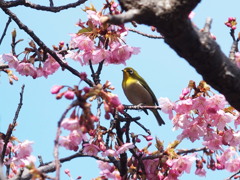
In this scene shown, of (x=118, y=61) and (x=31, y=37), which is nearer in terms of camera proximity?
(x=31, y=37)

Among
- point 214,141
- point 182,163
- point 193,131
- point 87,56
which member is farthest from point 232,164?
point 87,56

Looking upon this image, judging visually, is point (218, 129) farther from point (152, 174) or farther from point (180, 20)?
point (180, 20)

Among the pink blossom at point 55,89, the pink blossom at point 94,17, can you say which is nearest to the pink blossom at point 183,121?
the pink blossom at point 94,17

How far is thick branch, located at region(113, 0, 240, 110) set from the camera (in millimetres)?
2020

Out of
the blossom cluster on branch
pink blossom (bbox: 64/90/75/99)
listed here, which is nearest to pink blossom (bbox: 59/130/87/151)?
the blossom cluster on branch

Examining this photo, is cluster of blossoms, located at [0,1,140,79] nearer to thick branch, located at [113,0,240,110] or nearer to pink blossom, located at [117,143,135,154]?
pink blossom, located at [117,143,135,154]

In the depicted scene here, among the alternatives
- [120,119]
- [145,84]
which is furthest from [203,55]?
[145,84]

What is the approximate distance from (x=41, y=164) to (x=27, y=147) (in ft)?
0.96

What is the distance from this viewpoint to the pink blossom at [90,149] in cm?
345

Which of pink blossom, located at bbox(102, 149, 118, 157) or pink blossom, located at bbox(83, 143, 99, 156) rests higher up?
pink blossom, located at bbox(83, 143, 99, 156)

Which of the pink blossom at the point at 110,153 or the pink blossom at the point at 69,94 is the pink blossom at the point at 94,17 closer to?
the pink blossom at the point at 110,153

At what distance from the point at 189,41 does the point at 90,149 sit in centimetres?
171

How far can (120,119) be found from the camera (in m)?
3.41

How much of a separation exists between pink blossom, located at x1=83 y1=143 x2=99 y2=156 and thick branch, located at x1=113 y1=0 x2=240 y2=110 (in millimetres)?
1478
